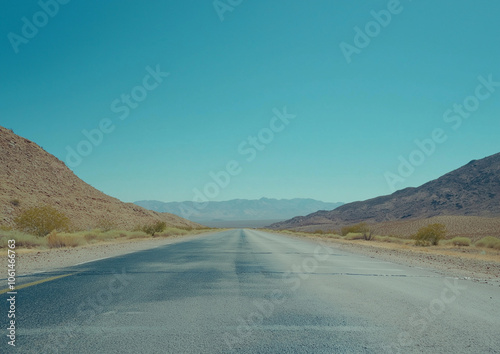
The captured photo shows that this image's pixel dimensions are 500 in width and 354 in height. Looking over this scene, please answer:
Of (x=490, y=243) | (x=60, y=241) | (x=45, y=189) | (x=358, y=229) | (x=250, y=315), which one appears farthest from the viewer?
(x=45, y=189)

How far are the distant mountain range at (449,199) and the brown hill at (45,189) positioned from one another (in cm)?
6875

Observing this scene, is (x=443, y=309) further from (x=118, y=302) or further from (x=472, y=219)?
(x=472, y=219)

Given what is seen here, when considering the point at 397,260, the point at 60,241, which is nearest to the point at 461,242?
the point at 397,260

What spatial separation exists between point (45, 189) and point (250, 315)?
203ft

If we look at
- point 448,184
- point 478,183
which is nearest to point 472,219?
point 478,183

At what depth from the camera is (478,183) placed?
9912 cm

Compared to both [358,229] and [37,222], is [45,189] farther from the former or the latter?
[358,229]

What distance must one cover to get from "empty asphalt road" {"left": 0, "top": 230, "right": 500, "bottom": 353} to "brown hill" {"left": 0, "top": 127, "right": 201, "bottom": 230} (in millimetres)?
42797

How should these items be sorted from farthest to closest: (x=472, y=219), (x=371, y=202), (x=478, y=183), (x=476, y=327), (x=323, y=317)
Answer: (x=371, y=202) < (x=478, y=183) < (x=472, y=219) < (x=323, y=317) < (x=476, y=327)

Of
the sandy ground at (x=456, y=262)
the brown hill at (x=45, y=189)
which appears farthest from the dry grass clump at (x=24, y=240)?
the brown hill at (x=45, y=189)

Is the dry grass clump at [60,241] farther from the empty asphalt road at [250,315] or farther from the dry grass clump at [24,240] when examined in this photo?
the empty asphalt road at [250,315]

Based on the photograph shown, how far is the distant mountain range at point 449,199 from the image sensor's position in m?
89.2

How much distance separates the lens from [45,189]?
60.1 meters

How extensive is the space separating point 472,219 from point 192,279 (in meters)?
73.8
